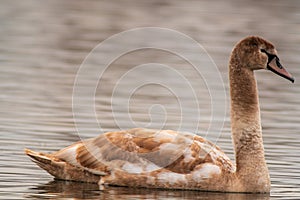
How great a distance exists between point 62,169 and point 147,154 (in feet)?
3.66

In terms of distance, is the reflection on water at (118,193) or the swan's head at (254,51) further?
the swan's head at (254,51)

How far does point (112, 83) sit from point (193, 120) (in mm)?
4342

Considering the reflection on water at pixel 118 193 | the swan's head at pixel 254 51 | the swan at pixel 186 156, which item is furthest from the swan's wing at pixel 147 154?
the swan's head at pixel 254 51

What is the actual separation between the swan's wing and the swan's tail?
0.07 meters

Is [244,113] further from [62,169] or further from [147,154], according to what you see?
[62,169]

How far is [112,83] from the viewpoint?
2367 centimetres

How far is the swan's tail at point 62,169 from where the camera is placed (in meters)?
15.3

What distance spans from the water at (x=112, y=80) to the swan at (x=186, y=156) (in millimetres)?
178

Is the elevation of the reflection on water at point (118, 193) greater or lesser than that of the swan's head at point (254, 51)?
lesser

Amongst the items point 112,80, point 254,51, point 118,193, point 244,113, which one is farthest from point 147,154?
point 112,80

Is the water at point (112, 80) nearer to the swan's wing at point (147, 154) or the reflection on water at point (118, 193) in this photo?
the reflection on water at point (118, 193)

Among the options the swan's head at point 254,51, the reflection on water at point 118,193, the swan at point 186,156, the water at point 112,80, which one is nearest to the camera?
the reflection on water at point 118,193

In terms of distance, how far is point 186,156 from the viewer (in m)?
15.0

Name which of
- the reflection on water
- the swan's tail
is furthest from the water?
the swan's tail
